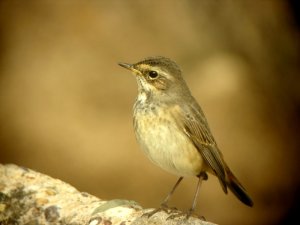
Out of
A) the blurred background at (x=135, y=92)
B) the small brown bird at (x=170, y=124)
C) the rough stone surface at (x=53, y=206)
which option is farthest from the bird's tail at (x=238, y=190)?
the blurred background at (x=135, y=92)

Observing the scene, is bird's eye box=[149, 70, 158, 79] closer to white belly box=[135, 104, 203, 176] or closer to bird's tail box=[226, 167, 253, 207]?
white belly box=[135, 104, 203, 176]

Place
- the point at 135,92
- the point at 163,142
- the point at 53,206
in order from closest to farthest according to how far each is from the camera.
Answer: the point at 163,142
the point at 53,206
the point at 135,92

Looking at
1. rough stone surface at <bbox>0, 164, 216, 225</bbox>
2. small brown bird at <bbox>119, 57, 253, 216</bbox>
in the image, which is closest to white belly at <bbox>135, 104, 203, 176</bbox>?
small brown bird at <bbox>119, 57, 253, 216</bbox>

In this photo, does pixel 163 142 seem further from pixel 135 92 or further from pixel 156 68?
pixel 135 92

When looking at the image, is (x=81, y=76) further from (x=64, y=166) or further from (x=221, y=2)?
(x=221, y=2)

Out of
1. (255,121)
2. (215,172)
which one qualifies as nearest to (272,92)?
(255,121)

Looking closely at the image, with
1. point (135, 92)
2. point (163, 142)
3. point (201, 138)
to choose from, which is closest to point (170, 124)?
point (163, 142)
